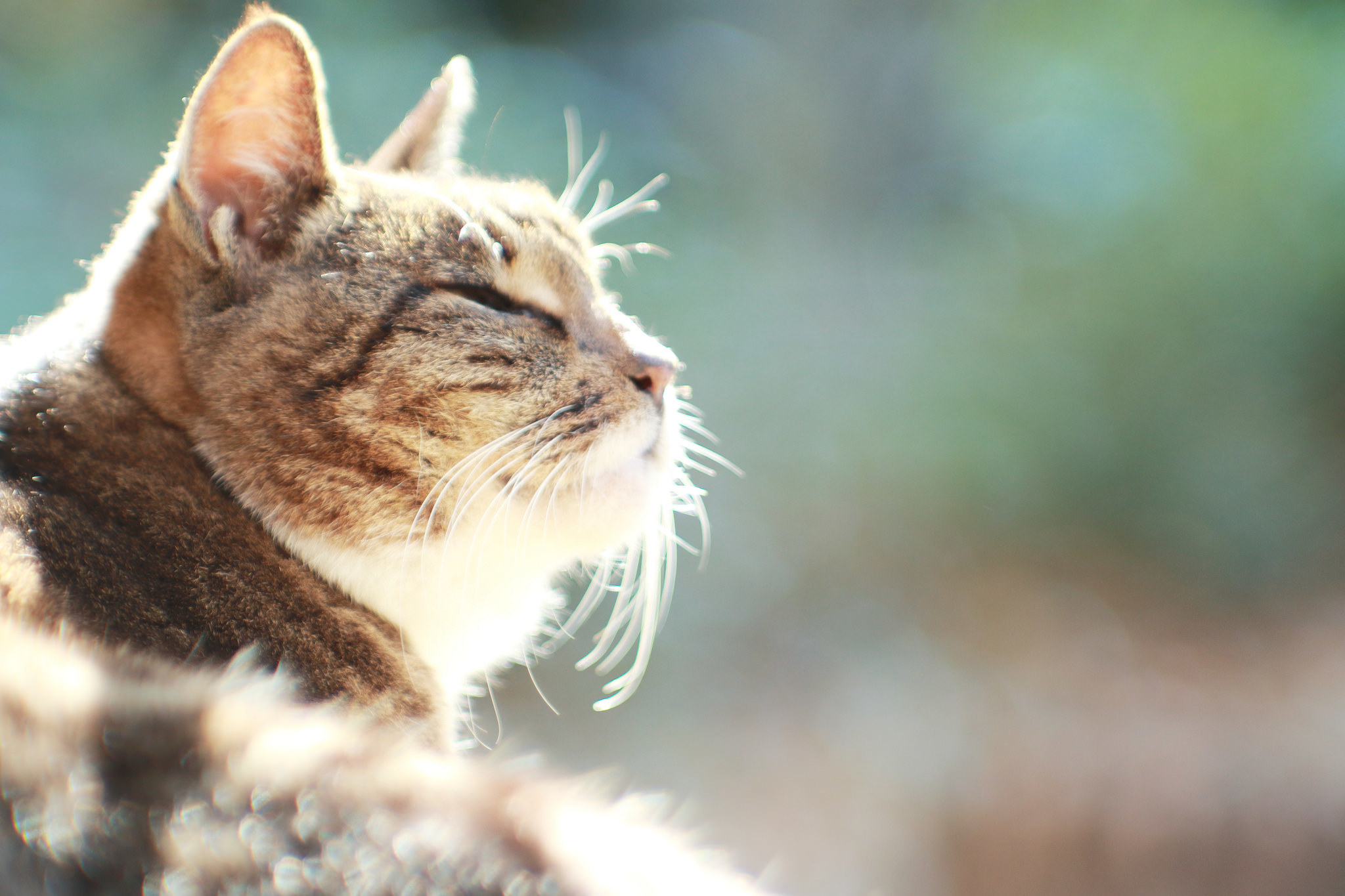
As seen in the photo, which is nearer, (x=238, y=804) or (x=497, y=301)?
(x=238, y=804)

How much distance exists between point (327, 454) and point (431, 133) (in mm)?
576

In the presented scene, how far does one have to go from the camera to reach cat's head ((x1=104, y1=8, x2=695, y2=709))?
2.69 feet

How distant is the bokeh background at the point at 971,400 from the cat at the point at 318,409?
55.7 inches

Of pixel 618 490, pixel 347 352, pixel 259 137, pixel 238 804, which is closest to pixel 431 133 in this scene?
pixel 259 137

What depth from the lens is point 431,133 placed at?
1.20 metres

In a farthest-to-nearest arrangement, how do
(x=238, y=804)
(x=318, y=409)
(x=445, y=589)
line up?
(x=445, y=589) < (x=318, y=409) < (x=238, y=804)

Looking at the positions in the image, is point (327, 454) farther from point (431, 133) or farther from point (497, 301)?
point (431, 133)

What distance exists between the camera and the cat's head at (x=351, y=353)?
82cm

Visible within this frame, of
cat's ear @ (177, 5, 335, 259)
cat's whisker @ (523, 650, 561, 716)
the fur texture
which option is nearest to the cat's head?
cat's ear @ (177, 5, 335, 259)

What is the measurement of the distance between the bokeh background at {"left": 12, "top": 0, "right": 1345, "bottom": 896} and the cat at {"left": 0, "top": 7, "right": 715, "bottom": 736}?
1414 millimetres

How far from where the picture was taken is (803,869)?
225 centimetres

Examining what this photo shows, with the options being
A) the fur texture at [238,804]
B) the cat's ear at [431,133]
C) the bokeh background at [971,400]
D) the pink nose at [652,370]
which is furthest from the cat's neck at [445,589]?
the bokeh background at [971,400]

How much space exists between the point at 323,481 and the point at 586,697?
5.30 ft

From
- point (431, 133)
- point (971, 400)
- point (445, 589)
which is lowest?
point (445, 589)
